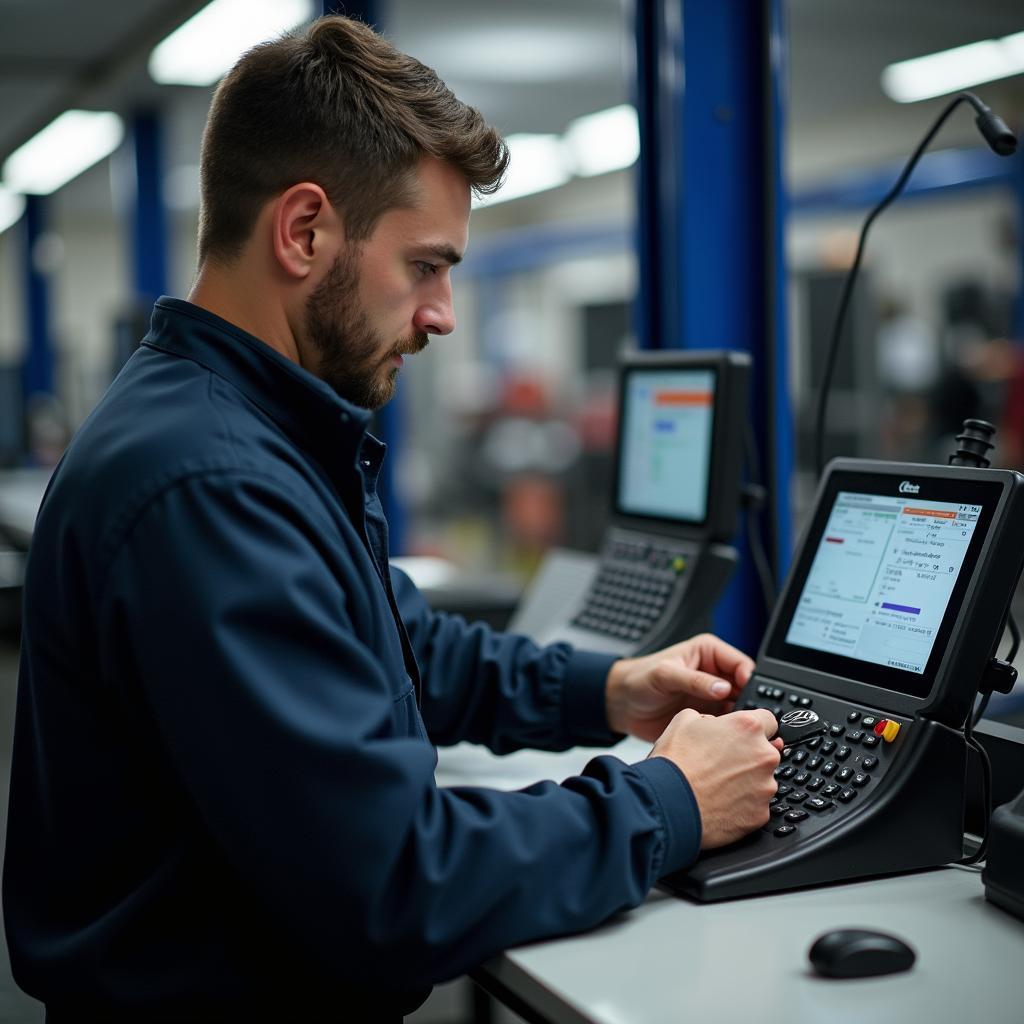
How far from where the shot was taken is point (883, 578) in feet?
3.68

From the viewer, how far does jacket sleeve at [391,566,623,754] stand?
137cm

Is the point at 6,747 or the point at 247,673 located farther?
the point at 6,747

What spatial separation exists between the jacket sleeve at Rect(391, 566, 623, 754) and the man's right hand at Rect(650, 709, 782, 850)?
0.34 meters

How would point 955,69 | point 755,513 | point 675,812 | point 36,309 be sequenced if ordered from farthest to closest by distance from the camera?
1. point 36,309
2. point 955,69
3. point 755,513
4. point 675,812

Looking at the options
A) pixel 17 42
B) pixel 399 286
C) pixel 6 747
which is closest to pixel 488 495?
pixel 17 42

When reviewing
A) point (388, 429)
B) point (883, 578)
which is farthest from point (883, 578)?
point (388, 429)

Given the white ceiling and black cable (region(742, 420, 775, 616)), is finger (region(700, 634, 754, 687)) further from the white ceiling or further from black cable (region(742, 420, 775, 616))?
the white ceiling

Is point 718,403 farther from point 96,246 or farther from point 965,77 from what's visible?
point 96,246

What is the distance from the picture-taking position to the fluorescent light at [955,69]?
626 cm

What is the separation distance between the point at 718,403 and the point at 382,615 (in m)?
0.75

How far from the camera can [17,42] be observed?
5.40 meters

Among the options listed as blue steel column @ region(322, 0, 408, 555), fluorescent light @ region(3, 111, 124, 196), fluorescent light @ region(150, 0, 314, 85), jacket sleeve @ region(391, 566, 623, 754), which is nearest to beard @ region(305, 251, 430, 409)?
jacket sleeve @ region(391, 566, 623, 754)

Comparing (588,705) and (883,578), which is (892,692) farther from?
(588,705)

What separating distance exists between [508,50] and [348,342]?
19.1 ft
